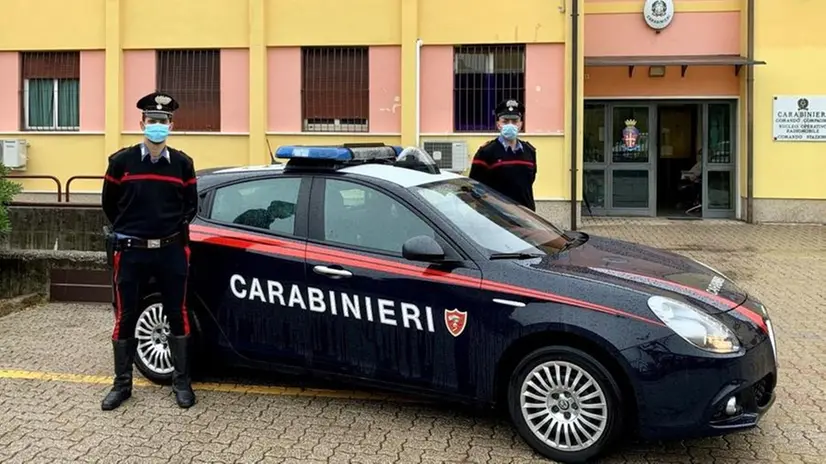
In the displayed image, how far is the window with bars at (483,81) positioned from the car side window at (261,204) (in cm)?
937

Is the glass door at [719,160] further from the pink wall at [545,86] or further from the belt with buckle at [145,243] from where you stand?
the belt with buckle at [145,243]

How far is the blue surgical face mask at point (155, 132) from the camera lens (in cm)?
463

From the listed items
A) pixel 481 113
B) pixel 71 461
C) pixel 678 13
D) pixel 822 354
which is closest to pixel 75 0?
pixel 481 113

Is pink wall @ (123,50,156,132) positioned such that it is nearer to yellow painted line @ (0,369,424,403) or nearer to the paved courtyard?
the paved courtyard

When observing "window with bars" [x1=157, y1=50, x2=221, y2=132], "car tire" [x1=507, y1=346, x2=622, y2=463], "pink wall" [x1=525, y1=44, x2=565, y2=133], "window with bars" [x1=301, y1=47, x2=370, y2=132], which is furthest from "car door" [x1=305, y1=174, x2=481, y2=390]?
"window with bars" [x1=157, y1=50, x2=221, y2=132]

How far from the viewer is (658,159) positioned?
50.6 ft

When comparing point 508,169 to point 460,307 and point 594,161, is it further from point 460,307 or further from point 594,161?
point 594,161

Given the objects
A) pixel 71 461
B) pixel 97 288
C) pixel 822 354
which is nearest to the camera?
pixel 71 461

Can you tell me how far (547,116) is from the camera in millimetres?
13680

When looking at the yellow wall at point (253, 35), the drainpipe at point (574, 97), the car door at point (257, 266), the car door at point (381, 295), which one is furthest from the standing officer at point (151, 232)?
the drainpipe at point (574, 97)

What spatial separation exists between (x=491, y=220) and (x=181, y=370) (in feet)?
7.27

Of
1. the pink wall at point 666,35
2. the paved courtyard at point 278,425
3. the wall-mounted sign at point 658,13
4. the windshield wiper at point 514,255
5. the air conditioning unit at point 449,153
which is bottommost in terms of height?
the paved courtyard at point 278,425

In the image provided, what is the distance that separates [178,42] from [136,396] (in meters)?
10.9

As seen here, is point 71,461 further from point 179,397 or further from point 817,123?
point 817,123
